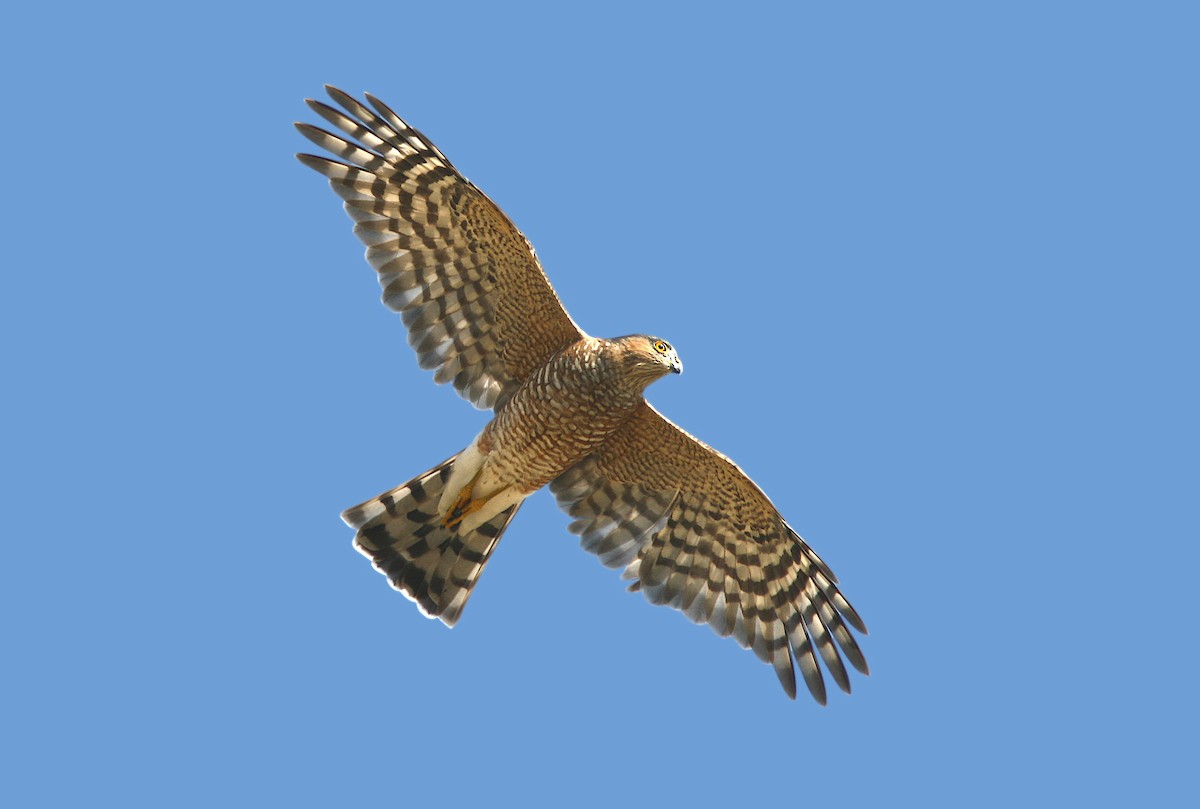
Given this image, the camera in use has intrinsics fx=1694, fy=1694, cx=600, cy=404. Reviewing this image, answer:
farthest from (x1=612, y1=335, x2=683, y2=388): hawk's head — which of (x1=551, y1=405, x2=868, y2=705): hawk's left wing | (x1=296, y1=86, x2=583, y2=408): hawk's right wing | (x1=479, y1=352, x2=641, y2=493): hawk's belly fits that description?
(x1=551, y1=405, x2=868, y2=705): hawk's left wing

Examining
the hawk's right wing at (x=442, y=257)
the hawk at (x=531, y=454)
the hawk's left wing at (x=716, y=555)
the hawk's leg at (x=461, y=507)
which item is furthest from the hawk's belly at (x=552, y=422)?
the hawk's left wing at (x=716, y=555)

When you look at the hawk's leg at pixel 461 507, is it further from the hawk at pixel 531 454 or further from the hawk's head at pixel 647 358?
the hawk's head at pixel 647 358

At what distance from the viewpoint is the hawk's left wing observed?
41.3 ft

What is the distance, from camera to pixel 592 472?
12555mm

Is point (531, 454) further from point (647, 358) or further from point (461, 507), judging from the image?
point (647, 358)

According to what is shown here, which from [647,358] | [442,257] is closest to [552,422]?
[647,358]

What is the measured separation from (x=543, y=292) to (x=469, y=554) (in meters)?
2.09

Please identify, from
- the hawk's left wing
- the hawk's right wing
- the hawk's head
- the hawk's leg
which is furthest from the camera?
the hawk's left wing

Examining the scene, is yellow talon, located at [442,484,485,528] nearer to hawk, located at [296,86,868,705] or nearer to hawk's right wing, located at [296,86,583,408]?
hawk, located at [296,86,868,705]

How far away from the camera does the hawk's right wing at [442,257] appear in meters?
11.6

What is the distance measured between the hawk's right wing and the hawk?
0.01 meters

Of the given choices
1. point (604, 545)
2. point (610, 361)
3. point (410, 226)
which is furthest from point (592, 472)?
point (410, 226)

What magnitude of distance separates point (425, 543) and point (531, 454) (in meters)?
1.12

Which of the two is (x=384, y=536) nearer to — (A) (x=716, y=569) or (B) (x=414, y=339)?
(B) (x=414, y=339)
